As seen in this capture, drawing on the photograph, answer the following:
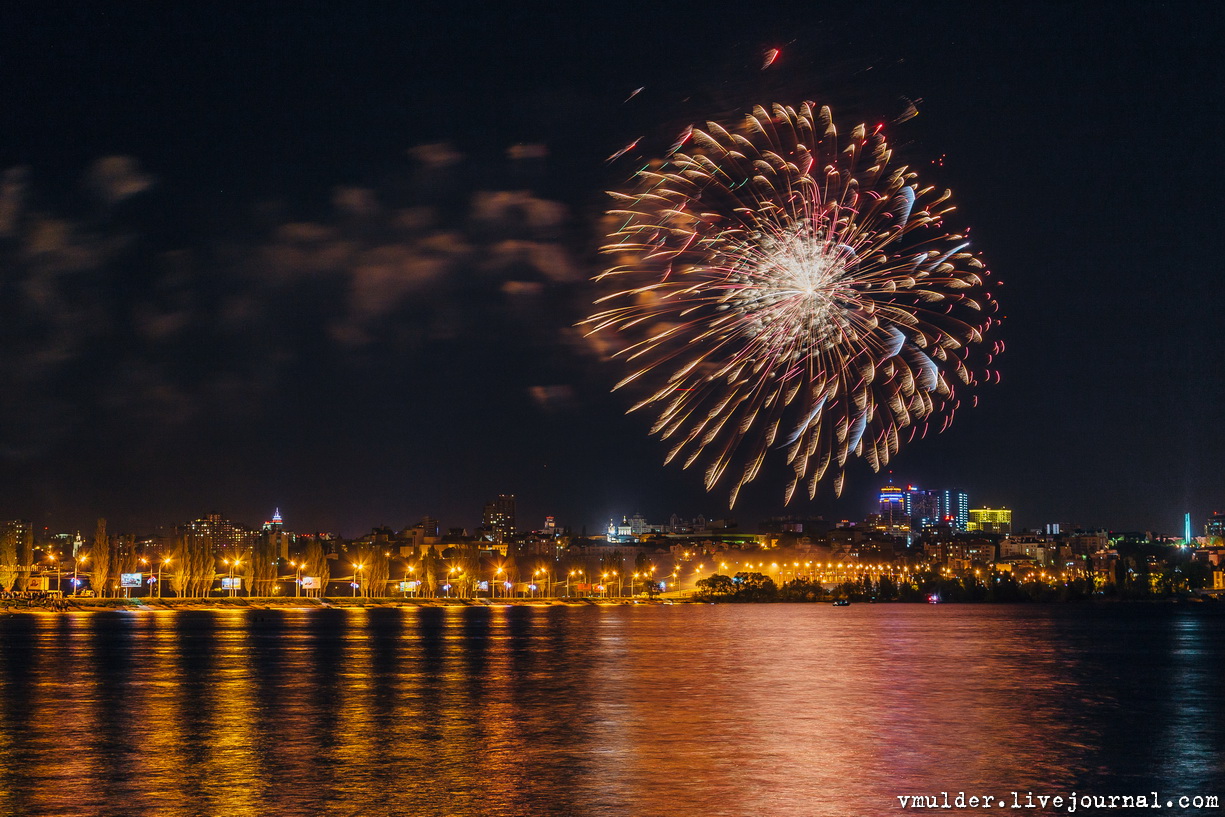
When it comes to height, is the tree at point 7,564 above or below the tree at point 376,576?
above

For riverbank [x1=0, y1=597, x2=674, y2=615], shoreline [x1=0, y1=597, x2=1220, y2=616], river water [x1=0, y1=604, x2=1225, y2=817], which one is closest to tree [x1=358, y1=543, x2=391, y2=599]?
shoreline [x1=0, y1=597, x2=1220, y2=616]

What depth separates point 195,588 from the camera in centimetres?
11800

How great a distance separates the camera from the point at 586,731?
68.0 feet

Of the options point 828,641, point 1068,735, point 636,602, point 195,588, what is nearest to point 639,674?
point 1068,735

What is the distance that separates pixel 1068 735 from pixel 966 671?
544 inches

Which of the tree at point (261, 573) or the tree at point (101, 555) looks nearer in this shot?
the tree at point (101, 555)

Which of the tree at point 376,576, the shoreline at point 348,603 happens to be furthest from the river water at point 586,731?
the tree at point 376,576

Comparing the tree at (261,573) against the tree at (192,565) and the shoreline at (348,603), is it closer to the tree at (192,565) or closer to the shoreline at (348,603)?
the shoreline at (348,603)

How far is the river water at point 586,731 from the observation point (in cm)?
1478

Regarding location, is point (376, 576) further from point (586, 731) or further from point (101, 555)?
point (586, 731)

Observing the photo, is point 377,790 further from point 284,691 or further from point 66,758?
point 284,691

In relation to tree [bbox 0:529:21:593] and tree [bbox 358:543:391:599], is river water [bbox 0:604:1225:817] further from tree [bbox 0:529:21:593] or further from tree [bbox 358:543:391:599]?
tree [bbox 358:543:391:599]

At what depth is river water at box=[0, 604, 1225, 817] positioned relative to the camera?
48.5 feet

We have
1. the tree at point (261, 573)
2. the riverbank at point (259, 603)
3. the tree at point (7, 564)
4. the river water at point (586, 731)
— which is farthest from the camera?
the tree at point (261, 573)
